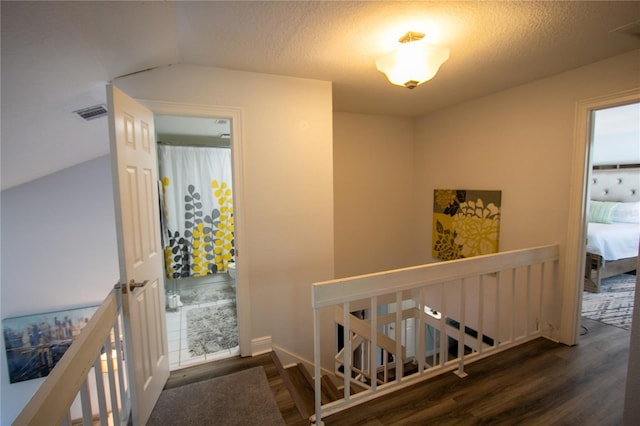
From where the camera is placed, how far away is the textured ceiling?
1.32 meters

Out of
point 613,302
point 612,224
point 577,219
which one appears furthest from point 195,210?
point 612,224

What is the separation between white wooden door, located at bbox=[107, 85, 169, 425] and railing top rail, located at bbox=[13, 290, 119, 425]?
250 mm

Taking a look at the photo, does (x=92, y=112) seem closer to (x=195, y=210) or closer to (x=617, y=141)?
(x=195, y=210)

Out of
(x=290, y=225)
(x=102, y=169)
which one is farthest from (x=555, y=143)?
(x=102, y=169)

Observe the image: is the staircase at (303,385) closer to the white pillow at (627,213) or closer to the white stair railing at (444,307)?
the white stair railing at (444,307)

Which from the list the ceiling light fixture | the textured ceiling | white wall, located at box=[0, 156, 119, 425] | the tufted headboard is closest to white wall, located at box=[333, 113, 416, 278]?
the textured ceiling

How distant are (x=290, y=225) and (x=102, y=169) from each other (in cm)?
279

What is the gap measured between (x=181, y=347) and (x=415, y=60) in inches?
118

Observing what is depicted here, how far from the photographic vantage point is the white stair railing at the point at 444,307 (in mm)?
1712

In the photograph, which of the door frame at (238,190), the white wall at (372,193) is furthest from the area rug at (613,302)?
the door frame at (238,190)

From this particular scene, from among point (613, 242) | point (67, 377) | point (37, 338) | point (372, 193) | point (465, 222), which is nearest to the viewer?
point (67, 377)

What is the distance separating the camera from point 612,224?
4.53 metres

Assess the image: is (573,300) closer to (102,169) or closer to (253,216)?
(253,216)

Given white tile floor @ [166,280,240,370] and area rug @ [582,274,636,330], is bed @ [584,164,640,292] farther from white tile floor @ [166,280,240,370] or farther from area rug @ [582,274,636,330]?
white tile floor @ [166,280,240,370]
